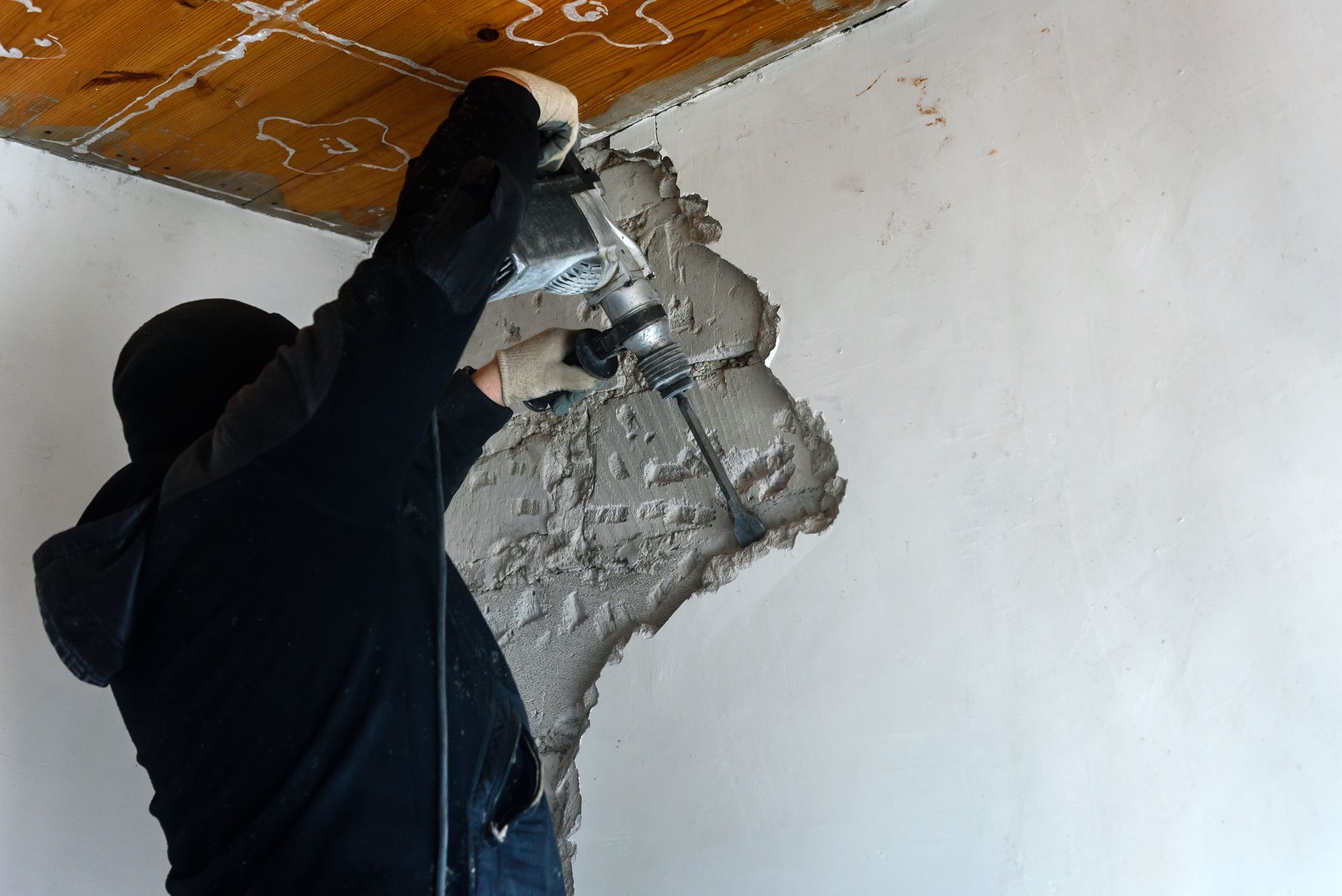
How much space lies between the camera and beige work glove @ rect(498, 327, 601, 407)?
135 centimetres

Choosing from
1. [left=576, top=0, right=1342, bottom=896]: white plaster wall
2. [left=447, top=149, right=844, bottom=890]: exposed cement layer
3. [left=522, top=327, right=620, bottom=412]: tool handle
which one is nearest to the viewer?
[left=576, top=0, right=1342, bottom=896]: white plaster wall

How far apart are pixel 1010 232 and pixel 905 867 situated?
2.86 ft

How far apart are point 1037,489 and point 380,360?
2.74 ft

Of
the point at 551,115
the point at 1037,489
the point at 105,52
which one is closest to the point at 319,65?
the point at 105,52

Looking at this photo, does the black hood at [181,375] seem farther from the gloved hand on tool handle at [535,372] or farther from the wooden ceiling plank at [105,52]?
the wooden ceiling plank at [105,52]

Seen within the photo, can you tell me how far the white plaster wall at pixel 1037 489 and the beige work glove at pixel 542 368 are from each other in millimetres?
349

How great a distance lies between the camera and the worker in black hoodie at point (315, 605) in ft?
3.09

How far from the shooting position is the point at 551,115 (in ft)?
3.99

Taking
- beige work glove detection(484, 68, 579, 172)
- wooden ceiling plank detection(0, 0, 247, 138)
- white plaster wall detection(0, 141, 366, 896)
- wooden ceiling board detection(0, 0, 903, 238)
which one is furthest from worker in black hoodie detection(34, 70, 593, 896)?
white plaster wall detection(0, 141, 366, 896)

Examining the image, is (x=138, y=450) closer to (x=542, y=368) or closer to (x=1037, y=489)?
(x=542, y=368)

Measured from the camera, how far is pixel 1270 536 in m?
1.08

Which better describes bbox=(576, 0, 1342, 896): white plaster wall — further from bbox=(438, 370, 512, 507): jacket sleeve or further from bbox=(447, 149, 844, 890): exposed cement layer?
bbox=(438, 370, 512, 507): jacket sleeve

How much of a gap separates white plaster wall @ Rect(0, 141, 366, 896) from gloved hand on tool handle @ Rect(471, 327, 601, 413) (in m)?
0.86

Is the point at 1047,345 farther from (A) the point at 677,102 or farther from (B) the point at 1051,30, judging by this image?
(A) the point at 677,102
